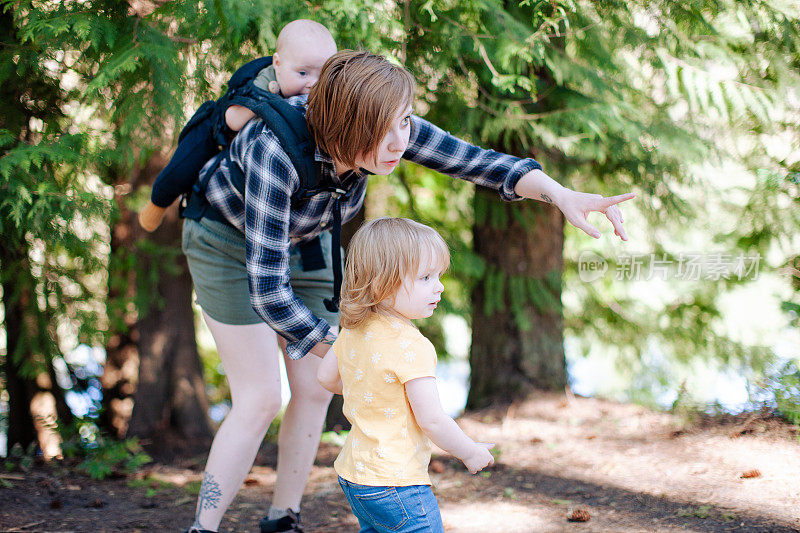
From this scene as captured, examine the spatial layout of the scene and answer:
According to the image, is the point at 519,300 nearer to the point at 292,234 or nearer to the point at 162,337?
the point at 292,234

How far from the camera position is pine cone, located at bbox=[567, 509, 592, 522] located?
8.50 ft

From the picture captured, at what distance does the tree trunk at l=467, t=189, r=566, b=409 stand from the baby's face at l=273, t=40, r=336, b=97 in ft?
6.74

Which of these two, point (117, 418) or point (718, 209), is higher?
point (718, 209)

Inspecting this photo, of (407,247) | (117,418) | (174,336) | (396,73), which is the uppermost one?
(396,73)

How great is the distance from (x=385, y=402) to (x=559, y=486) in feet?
5.26

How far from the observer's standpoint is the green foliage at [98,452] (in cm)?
370

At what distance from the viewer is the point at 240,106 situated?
86.8 inches

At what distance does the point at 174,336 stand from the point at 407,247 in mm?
3241

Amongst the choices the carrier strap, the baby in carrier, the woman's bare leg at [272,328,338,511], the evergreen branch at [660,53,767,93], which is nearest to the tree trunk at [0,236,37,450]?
the baby in carrier

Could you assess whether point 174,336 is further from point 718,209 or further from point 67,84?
point 718,209

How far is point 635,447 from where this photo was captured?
337cm

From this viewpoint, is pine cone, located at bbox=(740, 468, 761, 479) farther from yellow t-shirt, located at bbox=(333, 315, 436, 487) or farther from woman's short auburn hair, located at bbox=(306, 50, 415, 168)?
woman's short auburn hair, located at bbox=(306, 50, 415, 168)

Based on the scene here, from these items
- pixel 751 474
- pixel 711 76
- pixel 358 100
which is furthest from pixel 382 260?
pixel 711 76

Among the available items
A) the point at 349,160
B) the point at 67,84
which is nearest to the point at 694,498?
the point at 349,160
